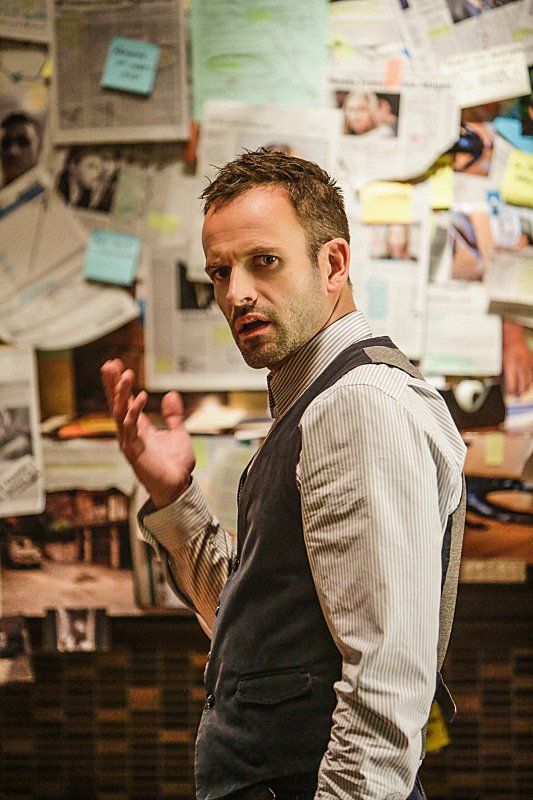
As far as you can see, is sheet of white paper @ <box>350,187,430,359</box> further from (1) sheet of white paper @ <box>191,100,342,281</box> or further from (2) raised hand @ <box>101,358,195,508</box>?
(2) raised hand @ <box>101,358,195,508</box>

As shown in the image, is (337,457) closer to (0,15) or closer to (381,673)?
(381,673)

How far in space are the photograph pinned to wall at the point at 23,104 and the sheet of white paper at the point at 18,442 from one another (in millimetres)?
451

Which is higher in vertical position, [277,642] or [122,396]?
[122,396]

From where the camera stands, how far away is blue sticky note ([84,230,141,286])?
1.85 m

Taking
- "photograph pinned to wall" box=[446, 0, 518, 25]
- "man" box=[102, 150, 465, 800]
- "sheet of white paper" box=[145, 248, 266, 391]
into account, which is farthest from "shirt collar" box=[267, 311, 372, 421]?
"photograph pinned to wall" box=[446, 0, 518, 25]

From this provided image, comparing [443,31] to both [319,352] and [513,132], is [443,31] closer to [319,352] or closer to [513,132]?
[513,132]

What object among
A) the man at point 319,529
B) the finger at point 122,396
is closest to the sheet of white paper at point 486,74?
the man at point 319,529

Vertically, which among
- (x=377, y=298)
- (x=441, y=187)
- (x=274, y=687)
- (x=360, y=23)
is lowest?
(x=274, y=687)

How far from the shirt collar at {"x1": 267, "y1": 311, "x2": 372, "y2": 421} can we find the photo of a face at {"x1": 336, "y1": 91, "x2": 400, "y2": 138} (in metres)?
0.91

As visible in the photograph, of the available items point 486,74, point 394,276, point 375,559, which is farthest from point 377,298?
point 375,559

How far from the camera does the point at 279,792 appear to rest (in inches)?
36.4

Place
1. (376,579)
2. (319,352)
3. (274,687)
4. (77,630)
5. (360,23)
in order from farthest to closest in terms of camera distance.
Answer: (77,630)
(360,23)
(319,352)
(274,687)
(376,579)

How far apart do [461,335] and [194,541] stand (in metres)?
0.92

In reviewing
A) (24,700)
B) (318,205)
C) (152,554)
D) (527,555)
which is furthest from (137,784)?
(318,205)
